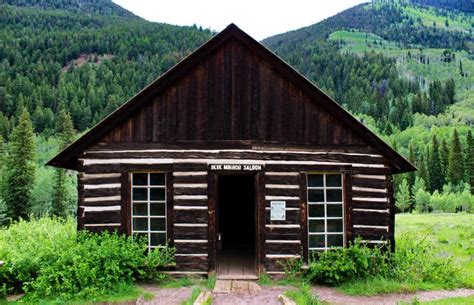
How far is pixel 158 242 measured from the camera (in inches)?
478

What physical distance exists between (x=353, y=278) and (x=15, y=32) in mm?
194781

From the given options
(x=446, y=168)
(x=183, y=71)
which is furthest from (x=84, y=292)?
(x=446, y=168)

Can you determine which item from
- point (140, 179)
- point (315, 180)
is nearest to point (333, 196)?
point (315, 180)

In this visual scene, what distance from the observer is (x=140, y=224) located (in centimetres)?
1213

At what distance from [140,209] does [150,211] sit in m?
0.26

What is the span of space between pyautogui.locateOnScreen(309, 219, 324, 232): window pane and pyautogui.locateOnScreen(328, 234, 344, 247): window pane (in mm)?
303

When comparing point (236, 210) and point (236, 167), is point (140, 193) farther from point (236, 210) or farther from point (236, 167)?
point (236, 210)

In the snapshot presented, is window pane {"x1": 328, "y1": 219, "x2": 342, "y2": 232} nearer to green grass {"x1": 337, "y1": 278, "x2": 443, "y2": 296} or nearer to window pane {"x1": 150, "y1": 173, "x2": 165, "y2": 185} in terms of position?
green grass {"x1": 337, "y1": 278, "x2": 443, "y2": 296}

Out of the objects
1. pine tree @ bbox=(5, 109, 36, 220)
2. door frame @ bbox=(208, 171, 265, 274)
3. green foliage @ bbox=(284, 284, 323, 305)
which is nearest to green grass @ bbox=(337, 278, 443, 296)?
green foliage @ bbox=(284, 284, 323, 305)

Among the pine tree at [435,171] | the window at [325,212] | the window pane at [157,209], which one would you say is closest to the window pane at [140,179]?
the window pane at [157,209]

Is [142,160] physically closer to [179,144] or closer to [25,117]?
[179,144]

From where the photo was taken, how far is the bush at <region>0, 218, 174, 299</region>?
1026 centimetres

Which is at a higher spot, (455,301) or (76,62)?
(76,62)

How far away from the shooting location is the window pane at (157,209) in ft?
Answer: 39.9
